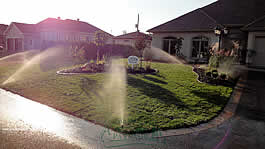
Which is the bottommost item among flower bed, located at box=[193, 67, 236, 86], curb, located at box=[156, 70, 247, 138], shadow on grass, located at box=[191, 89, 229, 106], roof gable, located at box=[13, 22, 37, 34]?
curb, located at box=[156, 70, 247, 138]

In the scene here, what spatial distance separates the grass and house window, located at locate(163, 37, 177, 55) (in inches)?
398

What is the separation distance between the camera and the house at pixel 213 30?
15.8 meters

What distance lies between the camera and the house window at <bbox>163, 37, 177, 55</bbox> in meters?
20.3

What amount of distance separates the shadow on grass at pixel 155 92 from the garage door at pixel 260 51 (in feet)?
35.8

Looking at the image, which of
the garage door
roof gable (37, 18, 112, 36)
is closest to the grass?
the garage door

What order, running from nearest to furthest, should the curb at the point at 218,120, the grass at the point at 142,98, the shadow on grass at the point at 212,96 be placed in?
the curb at the point at 218,120
the grass at the point at 142,98
the shadow on grass at the point at 212,96

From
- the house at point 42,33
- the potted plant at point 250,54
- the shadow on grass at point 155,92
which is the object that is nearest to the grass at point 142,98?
the shadow on grass at point 155,92

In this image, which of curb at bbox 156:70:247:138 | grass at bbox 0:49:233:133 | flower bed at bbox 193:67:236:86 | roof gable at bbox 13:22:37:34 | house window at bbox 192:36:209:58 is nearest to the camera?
curb at bbox 156:70:247:138

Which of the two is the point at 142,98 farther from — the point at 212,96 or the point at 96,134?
the point at 96,134

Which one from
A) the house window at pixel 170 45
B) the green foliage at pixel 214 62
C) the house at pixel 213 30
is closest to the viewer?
the green foliage at pixel 214 62

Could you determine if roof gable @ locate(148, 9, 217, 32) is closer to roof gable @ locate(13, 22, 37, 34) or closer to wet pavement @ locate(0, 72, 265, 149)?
wet pavement @ locate(0, 72, 265, 149)

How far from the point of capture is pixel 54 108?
21.1ft

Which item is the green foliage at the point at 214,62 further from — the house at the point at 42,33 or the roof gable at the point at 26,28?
the roof gable at the point at 26,28

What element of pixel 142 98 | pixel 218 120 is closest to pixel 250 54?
pixel 142 98
